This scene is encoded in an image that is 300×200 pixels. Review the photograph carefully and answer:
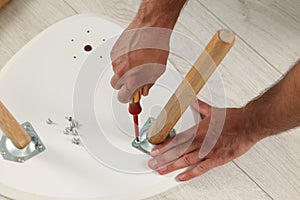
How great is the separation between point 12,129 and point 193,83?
26 cm

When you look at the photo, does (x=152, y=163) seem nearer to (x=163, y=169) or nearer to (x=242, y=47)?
(x=163, y=169)

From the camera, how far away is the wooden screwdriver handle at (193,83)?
524 millimetres

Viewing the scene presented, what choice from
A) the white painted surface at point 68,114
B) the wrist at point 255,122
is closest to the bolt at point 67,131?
the white painted surface at point 68,114

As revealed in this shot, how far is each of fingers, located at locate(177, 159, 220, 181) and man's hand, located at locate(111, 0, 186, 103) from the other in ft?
0.43

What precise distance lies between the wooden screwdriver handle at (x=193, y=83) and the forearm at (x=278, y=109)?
10 cm

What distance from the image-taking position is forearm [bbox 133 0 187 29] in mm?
726

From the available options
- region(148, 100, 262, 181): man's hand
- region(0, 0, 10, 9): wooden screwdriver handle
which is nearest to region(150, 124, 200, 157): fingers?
region(148, 100, 262, 181): man's hand

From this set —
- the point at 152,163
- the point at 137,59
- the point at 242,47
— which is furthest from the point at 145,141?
the point at 242,47

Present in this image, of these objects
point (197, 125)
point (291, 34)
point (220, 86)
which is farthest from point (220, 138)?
point (291, 34)

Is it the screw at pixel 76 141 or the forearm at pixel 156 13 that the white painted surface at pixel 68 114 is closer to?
the screw at pixel 76 141

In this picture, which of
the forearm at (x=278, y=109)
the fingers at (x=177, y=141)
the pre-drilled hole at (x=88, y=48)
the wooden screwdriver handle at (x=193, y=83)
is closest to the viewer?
the wooden screwdriver handle at (x=193, y=83)

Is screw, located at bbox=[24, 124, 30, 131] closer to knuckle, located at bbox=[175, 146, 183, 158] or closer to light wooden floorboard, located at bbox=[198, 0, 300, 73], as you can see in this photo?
knuckle, located at bbox=[175, 146, 183, 158]

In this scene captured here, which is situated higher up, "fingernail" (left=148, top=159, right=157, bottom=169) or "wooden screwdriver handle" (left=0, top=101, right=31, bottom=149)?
"wooden screwdriver handle" (left=0, top=101, right=31, bottom=149)

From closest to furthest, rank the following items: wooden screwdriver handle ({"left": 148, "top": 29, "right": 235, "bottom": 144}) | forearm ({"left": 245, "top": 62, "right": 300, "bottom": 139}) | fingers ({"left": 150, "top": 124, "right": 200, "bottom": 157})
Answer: wooden screwdriver handle ({"left": 148, "top": 29, "right": 235, "bottom": 144}) → forearm ({"left": 245, "top": 62, "right": 300, "bottom": 139}) → fingers ({"left": 150, "top": 124, "right": 200, "bottom": 157})
